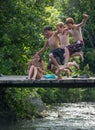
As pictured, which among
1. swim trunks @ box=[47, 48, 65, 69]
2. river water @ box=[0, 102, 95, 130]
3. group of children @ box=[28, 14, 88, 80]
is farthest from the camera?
river water @ box=[0, 102, 95, 130]

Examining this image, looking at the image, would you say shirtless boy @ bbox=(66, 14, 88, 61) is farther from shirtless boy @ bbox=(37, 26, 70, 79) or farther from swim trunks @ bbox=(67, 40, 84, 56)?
shirtless boy @ bbox=(37, 26, 70, 79)

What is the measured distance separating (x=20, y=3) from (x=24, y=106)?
4.27m

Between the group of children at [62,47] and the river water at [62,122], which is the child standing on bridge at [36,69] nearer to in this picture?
the group of children at [62,47]

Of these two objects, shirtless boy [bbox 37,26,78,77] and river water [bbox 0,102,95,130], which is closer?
shirtless boy [bbox 37,26,78,77]

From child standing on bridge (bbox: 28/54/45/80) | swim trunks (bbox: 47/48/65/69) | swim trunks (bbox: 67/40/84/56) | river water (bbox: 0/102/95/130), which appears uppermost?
swim trunks (bbox: 67/40/84/56)

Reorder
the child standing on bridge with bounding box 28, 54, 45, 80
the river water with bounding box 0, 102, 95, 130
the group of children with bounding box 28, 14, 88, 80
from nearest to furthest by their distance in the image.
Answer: the group of children with bounding box 28, 14, 88, 80, the child standing on bridge with bounding box 28, 54, 45, 80, the river water with bounding box 0, 102, 95, 130

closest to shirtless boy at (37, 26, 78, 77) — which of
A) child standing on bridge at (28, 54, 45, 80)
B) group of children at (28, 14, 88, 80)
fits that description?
group of children at (28, 14, 88, 80)

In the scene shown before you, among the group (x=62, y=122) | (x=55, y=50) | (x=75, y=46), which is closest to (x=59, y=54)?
(x=55, y=50)

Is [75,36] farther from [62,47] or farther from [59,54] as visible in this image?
[59,54]

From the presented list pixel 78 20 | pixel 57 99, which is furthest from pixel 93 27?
pixel 57 99

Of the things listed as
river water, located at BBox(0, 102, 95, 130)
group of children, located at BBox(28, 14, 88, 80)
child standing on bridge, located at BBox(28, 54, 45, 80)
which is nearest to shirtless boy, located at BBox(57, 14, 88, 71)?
group of children, located at BBox(28, 14, 88, 80)

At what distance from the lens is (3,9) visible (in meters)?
19.5

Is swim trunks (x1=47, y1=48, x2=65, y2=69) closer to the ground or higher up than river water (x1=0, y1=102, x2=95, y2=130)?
higher up

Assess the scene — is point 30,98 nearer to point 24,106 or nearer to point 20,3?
point 24,106
